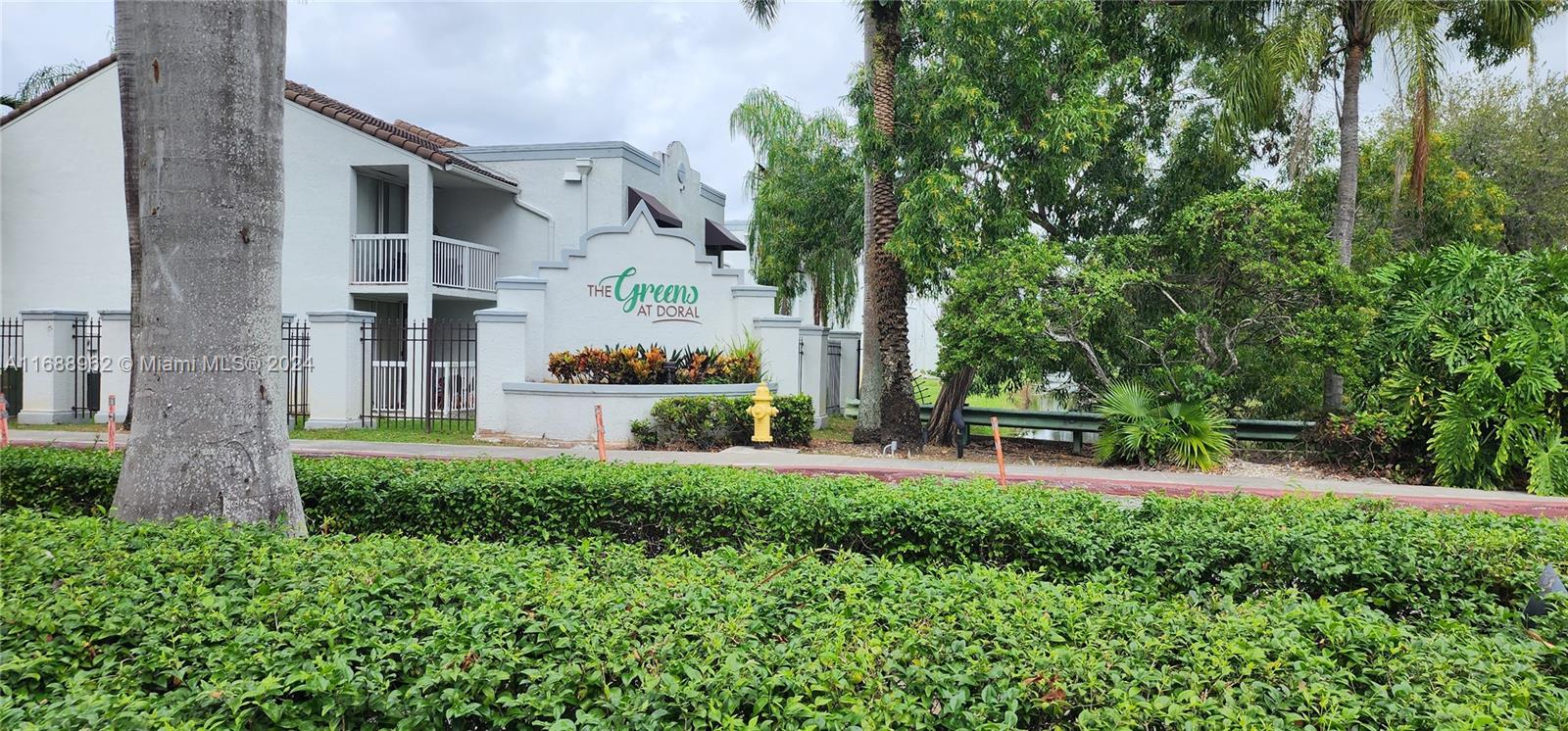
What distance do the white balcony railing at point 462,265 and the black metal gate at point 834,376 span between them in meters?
8.55

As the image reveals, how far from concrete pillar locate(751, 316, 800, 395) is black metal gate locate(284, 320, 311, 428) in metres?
8.29

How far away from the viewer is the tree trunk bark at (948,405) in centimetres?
1512

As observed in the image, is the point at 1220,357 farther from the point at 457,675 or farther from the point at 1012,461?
the point at 457,675

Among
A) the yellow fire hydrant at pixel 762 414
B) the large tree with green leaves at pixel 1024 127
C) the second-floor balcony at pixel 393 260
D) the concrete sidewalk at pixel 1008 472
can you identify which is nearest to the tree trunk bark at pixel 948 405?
the large tree with green leaves at pixel 1024 127

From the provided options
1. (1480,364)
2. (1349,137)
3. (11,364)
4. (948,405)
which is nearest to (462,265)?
(11,364)

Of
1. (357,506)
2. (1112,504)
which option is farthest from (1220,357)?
(357,506)

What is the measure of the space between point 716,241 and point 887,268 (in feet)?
43.9

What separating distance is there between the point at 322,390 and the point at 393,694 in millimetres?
15036

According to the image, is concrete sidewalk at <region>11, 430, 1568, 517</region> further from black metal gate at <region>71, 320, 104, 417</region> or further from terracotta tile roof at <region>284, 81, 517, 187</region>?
terracotta tile roof at <region>284, 81, 517, 187</region>

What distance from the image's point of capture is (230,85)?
5.38 meters

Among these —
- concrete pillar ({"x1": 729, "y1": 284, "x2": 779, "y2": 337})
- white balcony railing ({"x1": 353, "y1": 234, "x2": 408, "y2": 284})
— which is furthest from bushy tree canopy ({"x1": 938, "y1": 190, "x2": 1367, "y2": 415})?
white balcony railing ({"x1": 353, "y1": 234, "x2": 408, "y2": 284})

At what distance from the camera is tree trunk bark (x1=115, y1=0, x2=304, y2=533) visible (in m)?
5.29

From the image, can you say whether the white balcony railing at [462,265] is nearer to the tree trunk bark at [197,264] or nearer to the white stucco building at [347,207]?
the white stucco building at [347,207]

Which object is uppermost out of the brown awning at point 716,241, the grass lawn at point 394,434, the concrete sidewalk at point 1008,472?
the brown awning at point 716,241
